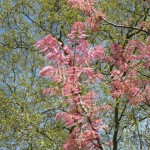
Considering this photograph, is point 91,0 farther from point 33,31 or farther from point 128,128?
point 33,31

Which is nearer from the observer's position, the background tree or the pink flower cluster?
the pink flower cluster

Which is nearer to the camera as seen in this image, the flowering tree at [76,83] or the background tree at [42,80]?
the flowering tree at [76,83]

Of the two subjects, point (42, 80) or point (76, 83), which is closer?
point (76, 83)

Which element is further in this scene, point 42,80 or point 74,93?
point 42,80

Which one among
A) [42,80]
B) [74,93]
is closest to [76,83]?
[74,93]

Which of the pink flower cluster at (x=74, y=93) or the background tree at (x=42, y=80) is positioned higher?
the background tree at (x=42, y=80)

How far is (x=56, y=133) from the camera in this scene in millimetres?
16719

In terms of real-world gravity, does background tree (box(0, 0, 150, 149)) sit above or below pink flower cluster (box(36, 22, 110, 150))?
above

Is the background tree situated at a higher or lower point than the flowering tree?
higher

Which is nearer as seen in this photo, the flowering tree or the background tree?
the flowering tree

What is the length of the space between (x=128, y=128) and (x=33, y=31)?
9336 mm

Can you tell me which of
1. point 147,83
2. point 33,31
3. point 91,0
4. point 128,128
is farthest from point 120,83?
point 33,31

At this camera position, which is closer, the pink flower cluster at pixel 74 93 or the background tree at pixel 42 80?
the pink flower cluster at pixel 74 93

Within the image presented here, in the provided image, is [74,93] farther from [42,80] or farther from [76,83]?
[42,80]
